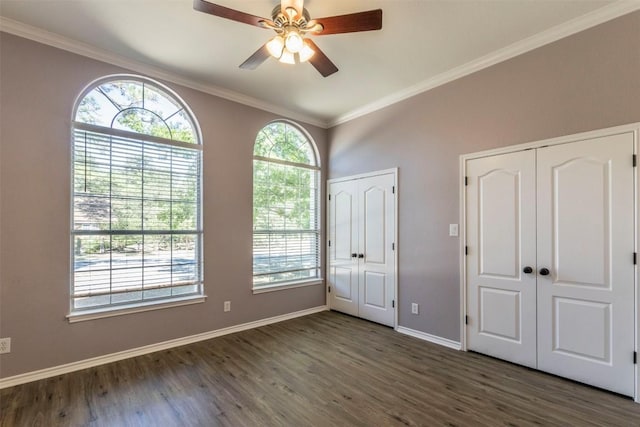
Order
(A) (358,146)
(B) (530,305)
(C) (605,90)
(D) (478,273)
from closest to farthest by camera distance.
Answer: (C) (605,90) → (B) (530,305) → (D) (478,273) → (A) (358,146)

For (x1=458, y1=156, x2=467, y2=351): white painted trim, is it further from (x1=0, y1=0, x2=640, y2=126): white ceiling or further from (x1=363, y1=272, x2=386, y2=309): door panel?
(x1=0, y1=0, x2=640, y2=126): white ceiling

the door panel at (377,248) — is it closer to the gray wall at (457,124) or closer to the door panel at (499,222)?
the gray wall at (457,124)

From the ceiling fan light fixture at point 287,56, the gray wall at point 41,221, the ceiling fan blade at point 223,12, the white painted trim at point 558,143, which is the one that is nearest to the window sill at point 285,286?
the gray wall at point 41,221

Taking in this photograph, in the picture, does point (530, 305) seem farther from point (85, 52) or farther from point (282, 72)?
point (85, 52)

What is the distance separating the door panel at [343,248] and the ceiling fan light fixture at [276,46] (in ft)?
7.94

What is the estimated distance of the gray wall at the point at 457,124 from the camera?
93.5 inches

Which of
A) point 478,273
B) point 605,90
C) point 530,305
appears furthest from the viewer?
point 478,273

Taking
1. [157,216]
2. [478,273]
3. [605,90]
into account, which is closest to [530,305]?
[478,273]

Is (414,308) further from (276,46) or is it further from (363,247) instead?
(276,46)

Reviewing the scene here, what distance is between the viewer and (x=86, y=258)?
2828mm

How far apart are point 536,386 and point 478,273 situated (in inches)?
40.8

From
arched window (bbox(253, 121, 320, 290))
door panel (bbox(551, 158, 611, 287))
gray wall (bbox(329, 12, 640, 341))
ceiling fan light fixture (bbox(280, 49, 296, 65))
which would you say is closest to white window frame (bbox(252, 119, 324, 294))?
arched window (bbox(253, 121, 320, 290))

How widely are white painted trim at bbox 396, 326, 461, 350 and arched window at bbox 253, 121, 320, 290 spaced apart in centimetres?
156

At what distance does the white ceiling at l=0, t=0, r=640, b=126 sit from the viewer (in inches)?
91.0
